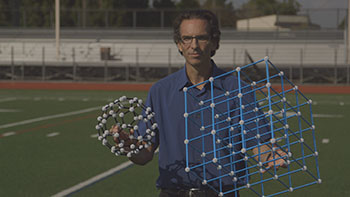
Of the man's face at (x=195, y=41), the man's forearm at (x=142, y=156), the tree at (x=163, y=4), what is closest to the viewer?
the man's face at (x=195, y=41)

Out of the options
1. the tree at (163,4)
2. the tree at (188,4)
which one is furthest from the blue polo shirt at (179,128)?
the tree at (188,4)

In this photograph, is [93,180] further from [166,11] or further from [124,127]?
[166,11]

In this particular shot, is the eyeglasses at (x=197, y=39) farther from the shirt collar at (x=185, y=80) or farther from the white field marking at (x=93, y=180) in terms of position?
the white field marking at (x=93, y=180)

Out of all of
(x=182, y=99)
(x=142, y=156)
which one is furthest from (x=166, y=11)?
(x=142, y=156)

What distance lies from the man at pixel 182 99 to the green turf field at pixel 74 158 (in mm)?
3972

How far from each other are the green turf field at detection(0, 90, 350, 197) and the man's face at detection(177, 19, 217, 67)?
14.3 feet

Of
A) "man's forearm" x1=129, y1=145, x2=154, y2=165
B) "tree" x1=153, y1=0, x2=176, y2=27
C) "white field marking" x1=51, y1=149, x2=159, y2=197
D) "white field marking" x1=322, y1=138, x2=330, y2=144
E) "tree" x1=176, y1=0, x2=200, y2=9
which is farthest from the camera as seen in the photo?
"tree" x1=176, y1=0, x2=200, y2=9

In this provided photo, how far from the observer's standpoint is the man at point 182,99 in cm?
312

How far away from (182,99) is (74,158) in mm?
6724

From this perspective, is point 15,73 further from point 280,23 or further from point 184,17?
point 184,17

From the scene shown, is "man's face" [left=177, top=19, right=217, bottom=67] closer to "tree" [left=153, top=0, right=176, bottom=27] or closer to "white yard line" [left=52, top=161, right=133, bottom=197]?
"white yard line" [left=52, top=161, right=133, bottom=197]

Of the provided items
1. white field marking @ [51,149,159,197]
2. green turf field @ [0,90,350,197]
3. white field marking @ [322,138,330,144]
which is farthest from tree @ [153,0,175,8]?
white field marking @ [51,149,159,197]

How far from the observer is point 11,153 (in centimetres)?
1022

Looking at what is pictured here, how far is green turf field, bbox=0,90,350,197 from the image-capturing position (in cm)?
758
